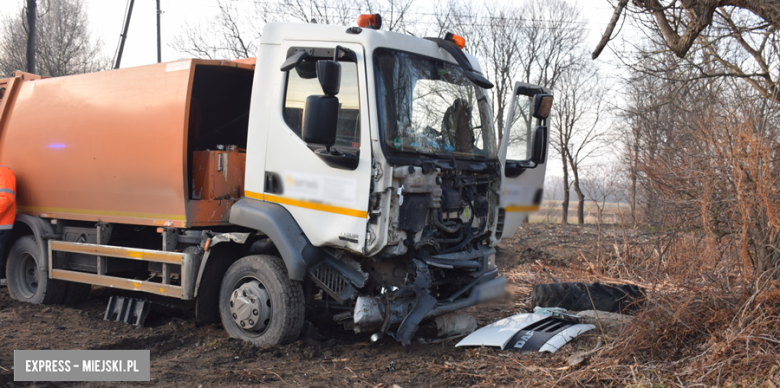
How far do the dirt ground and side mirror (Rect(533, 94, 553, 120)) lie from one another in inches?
70.5

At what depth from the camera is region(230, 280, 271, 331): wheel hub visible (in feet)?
15.4

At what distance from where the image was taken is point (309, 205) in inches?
175

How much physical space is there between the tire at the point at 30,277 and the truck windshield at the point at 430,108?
4.71 metres

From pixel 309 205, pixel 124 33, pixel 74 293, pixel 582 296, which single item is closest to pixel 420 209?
pixel 309 205

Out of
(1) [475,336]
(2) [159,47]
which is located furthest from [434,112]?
(2) [159,47]

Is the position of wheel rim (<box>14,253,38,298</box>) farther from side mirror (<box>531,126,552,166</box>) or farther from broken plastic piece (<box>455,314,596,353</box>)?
side mirror (<box>531,126,552,166</box>)

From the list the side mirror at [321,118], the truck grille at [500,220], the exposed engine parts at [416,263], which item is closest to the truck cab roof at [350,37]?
the side mirror at [321,118]

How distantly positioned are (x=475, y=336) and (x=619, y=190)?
431 centimetres

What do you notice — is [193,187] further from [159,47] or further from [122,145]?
[159,47]

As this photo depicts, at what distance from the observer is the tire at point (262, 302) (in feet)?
A: 14.9

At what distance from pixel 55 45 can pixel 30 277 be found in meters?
22.1

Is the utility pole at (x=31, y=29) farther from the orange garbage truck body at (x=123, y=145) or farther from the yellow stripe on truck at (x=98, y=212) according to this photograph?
the yellow stripe on truck at (x=98, y=212)

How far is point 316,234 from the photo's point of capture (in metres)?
4.42

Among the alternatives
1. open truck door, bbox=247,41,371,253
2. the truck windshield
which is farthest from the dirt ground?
the truck windshield
